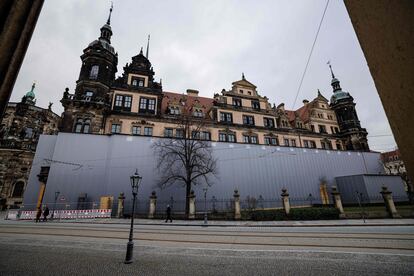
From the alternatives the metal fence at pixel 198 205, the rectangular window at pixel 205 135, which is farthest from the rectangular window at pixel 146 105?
the metal fence at pixel 198 205

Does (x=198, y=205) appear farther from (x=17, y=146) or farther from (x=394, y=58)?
(x=17, y=146)

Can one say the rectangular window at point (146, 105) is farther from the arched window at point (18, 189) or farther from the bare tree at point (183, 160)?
the arched window at point (18, 189)

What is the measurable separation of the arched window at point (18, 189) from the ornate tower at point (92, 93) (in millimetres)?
22006

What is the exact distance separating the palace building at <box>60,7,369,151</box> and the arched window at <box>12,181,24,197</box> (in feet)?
72.8

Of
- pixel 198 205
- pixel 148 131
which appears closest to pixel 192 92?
pixel 148 131

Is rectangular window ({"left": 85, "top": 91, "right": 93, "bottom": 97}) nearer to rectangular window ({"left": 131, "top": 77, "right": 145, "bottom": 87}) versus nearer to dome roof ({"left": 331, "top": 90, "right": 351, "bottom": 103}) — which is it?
rectangular window ({"left": 131, "top": 77, "right": 145, "bottom": 87})

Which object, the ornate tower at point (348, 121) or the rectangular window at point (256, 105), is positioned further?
the ornate tower at point (348, 121)

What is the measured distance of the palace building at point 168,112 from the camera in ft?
86.1

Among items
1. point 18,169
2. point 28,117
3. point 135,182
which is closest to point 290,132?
point 135,182

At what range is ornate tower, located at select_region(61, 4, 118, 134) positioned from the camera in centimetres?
2527

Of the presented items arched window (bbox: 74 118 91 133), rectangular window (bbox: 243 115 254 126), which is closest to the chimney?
rectangular window (bbox: 243 115 254 126)

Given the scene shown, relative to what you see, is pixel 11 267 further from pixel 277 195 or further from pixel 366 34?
pixel 277 195

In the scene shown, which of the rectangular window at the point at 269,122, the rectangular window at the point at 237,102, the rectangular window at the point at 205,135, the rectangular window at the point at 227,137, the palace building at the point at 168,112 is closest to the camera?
the palace building at the point at 168,112

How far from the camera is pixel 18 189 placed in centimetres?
3594
